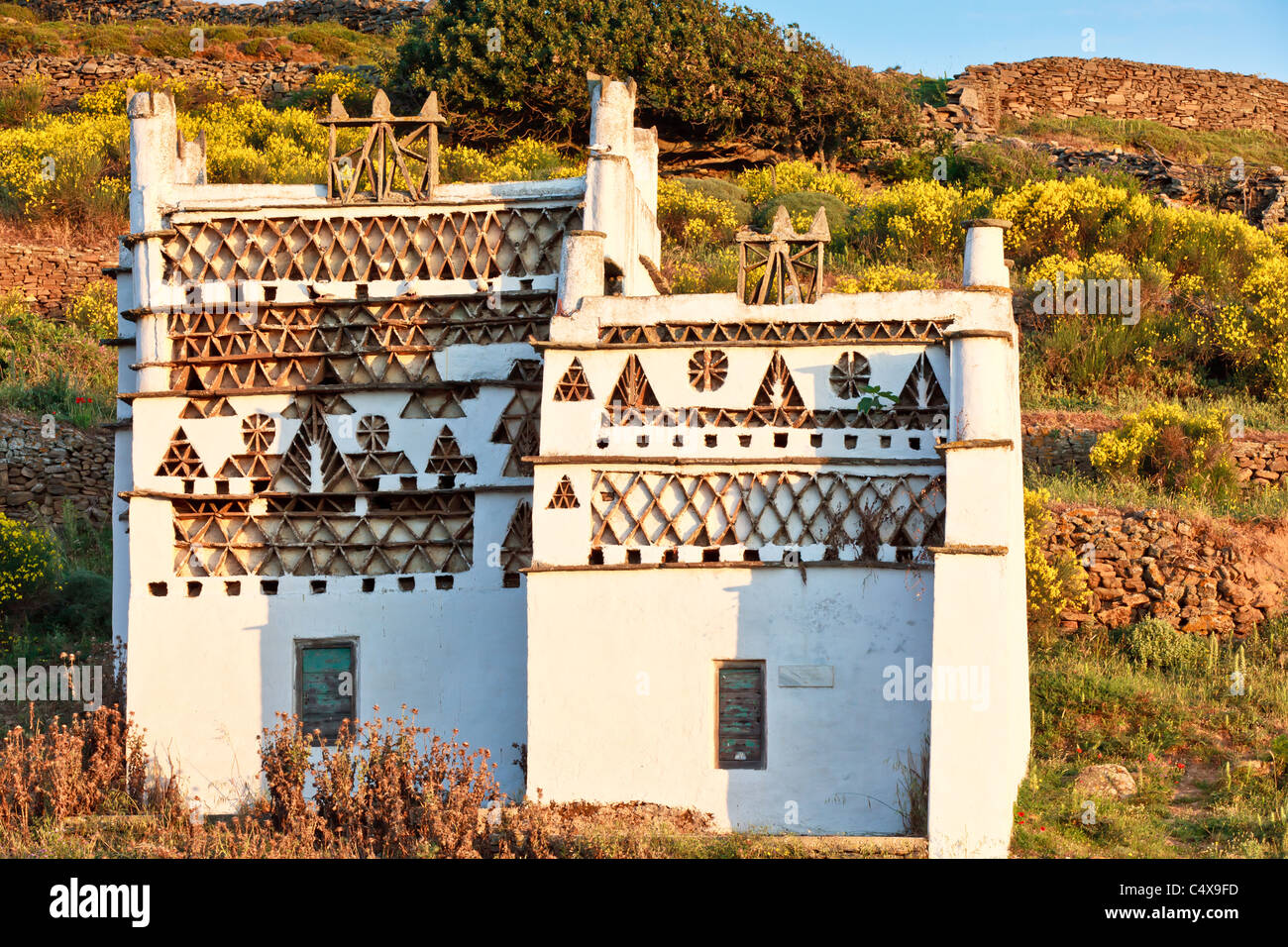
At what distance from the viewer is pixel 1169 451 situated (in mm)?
24125

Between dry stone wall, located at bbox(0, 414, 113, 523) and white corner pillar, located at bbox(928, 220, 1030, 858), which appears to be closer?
white corner pillar, located at bbox(928, 220, 1030, 858)

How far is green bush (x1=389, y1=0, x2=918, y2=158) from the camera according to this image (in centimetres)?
3797

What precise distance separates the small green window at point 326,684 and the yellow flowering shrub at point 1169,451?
41.1ft

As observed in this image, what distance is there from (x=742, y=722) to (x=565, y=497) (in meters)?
2.80

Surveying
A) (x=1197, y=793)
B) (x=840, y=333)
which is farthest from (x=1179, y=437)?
(x=840, y=333)

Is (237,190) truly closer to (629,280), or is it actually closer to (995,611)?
(629,280)

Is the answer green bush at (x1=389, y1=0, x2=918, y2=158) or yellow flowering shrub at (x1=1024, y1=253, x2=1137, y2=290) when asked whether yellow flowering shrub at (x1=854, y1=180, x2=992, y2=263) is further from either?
green bush at (x1=389, y1=0, x2=918, y2=158)

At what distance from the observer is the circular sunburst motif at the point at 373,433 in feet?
57.1

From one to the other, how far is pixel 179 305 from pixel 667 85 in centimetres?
2301

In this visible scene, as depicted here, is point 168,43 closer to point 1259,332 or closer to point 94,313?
point 94,313

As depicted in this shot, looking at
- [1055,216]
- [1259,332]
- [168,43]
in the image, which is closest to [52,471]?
[1055,216]

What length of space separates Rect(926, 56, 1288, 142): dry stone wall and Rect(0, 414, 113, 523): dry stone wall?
29043 mm

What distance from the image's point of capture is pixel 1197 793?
54.5ft

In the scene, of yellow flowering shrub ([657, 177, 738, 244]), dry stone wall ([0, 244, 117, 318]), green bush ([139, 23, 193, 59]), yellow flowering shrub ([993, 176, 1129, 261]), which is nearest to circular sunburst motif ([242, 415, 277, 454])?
dry stone wall ([0, 244, 117, 318])
